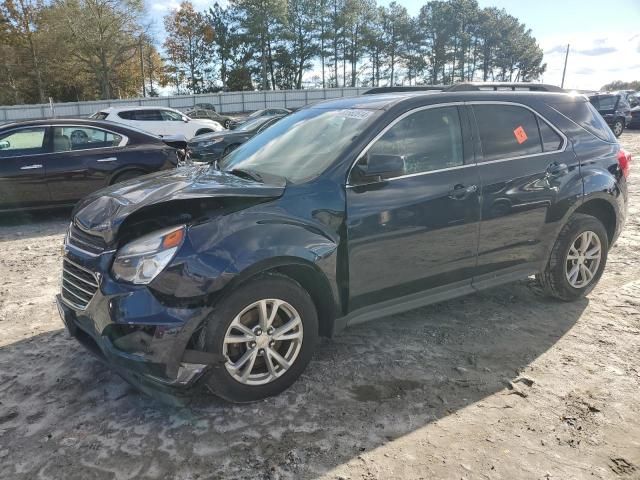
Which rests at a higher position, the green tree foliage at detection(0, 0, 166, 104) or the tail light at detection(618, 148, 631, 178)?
the green tree foliage at detection(0, 0, 166, 104)

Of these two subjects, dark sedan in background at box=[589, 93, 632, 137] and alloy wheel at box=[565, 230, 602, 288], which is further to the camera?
dark sedan in background at box=[589, 93, 632, 137]

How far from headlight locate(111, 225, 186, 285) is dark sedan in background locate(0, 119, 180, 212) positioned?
5.62 m

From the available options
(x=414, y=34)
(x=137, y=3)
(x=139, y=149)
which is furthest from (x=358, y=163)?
(x=414, y=34)

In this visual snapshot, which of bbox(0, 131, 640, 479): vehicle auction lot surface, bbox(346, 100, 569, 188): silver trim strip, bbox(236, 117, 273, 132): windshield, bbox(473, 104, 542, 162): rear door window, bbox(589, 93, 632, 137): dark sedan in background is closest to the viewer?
bbox(0, 131, 640, 479): vehicle auction lot surface

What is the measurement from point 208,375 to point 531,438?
5.91 feet

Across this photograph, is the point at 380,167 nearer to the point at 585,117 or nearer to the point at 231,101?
the point at 585,117

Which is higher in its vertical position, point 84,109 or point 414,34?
point 414,34

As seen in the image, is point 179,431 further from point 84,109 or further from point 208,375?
point 84,109

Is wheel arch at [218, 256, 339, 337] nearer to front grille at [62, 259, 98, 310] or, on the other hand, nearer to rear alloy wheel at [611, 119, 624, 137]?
front grille at [62, 259, 98, 310]

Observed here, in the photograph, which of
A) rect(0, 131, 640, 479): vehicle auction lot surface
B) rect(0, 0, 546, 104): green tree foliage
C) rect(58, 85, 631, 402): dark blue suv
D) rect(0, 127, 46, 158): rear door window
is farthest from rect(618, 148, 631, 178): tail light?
rect(0, 0, 546, 104): green tree foliage

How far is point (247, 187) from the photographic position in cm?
308

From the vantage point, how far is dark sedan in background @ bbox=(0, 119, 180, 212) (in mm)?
7441

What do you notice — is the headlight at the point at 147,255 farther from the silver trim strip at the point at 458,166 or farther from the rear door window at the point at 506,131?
the rear door window at the point at 506,131

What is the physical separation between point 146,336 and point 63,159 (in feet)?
19.8
